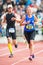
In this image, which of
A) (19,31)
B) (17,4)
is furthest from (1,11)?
(19,31)

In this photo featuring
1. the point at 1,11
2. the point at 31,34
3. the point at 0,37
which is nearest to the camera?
the point at 31,34

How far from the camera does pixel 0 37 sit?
19.2m

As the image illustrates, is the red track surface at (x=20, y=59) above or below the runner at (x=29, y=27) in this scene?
below

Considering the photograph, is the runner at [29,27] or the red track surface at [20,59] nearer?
the red track surface at [20,59]

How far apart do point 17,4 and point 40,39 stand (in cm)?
423

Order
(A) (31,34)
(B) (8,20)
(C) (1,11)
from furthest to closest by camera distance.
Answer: (C) (1,11), (B) (8,20), (A) (31,34)

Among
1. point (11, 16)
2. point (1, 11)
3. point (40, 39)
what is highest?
point (11, 16)

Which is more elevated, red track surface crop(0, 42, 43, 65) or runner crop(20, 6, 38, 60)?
runner crop(20, 6, 38, 60)

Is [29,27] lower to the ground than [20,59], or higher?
higher

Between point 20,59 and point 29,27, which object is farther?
point 20,59

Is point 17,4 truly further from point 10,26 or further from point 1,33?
point 10,26

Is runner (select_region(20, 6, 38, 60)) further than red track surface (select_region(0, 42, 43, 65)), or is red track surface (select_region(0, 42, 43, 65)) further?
runner (select_region(20, 6, 38, 60))

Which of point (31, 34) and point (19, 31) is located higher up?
point (31, 34)

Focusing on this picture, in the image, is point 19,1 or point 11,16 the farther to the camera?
point 19,1
